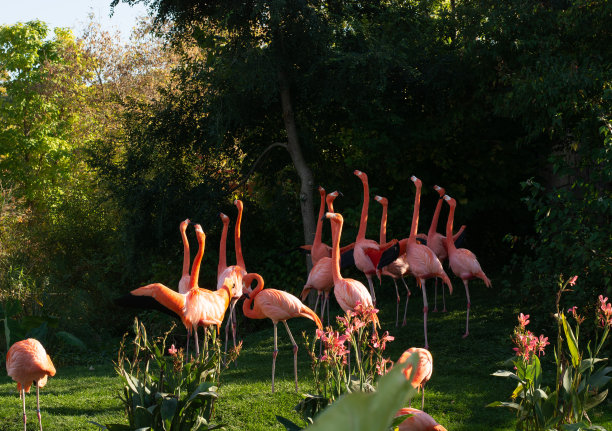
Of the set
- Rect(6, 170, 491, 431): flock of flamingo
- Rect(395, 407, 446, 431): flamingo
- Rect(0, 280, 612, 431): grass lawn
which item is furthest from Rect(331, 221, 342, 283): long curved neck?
Rect(395, 407, 446, 431): flamingo

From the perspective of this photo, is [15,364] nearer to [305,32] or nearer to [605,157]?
[605,157]

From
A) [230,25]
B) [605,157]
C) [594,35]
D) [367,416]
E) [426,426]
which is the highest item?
[230,25]

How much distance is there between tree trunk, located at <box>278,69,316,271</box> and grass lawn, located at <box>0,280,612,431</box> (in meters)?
1.93

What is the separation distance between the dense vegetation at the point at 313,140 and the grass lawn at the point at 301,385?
898 millimetres

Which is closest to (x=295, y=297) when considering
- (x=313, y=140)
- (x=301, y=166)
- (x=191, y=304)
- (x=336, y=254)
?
(x=336, y=254)

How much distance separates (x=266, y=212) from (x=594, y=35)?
19.9 feet

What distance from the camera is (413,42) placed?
10.8 m

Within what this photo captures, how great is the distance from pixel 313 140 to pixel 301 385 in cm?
634

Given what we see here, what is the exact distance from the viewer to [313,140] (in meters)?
11.7

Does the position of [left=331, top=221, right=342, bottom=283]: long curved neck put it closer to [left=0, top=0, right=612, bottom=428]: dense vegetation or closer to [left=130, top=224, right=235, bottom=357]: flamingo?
[left=130, top=224, right=235, bottom=357]: flamingo

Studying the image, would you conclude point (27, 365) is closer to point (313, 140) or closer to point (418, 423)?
point (418, 423)

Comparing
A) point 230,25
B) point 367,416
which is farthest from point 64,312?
point 367,416

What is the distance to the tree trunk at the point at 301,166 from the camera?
10.9 meters

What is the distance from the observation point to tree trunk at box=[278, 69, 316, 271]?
35.9 feet
